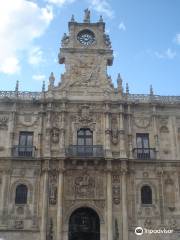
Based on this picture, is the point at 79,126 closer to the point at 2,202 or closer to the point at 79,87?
the point at 79,87

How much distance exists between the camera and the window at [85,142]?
29.1 m

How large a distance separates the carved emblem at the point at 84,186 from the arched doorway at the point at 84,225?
1.08 metres

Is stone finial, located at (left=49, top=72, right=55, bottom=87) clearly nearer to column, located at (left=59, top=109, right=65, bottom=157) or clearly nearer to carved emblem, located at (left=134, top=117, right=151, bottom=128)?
column, located at (left=59, top=109, right=65, bottom=157)

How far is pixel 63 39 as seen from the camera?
3381 cm

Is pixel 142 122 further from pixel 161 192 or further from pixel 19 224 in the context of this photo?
pixel 19 224

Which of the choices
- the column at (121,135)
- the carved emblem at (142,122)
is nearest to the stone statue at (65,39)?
the column at (121,135)

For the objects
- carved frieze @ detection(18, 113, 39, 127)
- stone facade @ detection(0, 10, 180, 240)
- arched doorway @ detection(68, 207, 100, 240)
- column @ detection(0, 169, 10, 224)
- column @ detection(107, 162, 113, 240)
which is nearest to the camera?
column @ detection(107, 162, 113, 240)

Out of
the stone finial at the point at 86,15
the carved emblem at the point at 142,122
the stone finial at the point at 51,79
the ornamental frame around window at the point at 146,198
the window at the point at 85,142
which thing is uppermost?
the stone finial at the point at 86,15

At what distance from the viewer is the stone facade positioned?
2719 cm

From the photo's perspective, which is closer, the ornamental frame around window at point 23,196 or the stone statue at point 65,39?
Answer: the ornamental frame around window at point 23,196

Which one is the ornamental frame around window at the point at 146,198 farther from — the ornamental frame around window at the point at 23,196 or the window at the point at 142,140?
the ornamental frame around window at the point at 23,196

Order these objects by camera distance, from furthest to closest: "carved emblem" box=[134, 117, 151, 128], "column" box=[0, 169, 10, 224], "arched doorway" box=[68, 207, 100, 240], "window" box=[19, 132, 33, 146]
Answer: "carved emblem" box=[134, 117, 151, 128]
"window" box=[19, 132, 33, 146]
"arched doorway" box=[68, 207, 100, 240]
"column" box=[0, 169, 10, 224]

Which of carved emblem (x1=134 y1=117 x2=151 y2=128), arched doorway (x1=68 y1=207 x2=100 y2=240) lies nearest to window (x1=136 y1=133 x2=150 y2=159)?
carved emblem (x1=134 y1=117 x2=151 y2=128)

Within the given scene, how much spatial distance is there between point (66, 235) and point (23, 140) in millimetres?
8029
